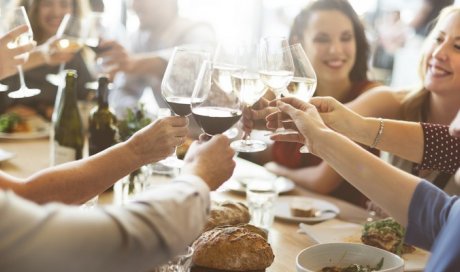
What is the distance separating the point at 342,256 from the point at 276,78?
17.8 inches

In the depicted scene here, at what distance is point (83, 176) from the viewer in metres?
1.42

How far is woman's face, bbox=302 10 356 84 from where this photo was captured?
2543mm

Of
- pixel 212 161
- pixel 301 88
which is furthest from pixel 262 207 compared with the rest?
pixel 212 161

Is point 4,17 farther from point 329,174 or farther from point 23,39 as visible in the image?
point 329,174

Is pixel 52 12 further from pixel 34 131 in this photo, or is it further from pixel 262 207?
pixel 262 207

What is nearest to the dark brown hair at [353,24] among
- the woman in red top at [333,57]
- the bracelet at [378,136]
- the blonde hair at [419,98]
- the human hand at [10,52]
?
the woman in red top at [333,57]

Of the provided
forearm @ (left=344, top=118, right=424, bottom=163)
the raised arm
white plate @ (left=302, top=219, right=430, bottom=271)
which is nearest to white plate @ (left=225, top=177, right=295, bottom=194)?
white plate @ (left=302, top=219, right=430, bottom=271)

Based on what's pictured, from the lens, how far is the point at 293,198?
203cm

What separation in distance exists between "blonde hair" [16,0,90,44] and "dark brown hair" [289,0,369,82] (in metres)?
1.35

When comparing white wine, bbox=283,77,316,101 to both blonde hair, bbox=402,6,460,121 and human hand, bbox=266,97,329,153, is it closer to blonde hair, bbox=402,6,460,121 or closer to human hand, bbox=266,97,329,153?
human hand, bbox=266,97,329,153

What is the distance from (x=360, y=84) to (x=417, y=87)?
1.19 ft

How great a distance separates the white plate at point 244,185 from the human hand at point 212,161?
0.79 meters

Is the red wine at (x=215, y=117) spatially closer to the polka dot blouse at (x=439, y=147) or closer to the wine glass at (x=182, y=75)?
the wine glass at (x=182, y=75)

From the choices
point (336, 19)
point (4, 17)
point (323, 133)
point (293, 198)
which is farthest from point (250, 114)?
point (336, 19)
